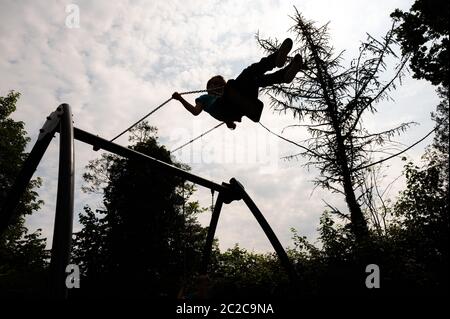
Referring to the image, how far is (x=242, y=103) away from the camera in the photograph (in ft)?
19.1

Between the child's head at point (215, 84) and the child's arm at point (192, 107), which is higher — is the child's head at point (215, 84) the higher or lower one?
the higher one

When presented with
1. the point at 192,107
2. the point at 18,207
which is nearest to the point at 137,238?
the point at 18,207

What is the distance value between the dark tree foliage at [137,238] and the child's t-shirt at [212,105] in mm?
8452

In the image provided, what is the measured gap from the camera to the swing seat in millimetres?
5738

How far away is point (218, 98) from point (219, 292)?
393cm

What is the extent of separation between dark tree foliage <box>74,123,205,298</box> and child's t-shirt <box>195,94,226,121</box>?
8452 mm

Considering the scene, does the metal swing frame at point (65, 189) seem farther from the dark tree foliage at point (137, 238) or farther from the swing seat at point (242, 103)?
the dark tree foliage at point (137, 238)

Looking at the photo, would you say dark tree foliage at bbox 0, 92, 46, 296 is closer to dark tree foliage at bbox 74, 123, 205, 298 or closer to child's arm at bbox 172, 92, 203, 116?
dark tree foliage at bbox 74, 123, 205, 298

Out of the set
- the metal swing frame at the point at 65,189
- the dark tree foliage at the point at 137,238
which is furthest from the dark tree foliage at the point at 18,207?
the metal swing frame at the point at 65,189

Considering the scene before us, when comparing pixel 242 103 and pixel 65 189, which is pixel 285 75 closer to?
pixel 242 103

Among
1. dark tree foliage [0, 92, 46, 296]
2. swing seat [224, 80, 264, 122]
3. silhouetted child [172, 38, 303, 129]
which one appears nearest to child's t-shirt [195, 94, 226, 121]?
silhouetted child [172, 38, 303, 129]

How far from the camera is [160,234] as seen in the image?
1568 cm

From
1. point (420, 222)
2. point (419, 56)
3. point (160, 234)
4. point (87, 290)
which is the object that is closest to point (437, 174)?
point (420, 222)

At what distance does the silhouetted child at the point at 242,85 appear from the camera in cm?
551
